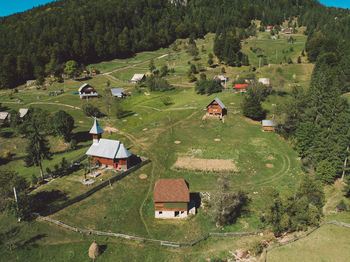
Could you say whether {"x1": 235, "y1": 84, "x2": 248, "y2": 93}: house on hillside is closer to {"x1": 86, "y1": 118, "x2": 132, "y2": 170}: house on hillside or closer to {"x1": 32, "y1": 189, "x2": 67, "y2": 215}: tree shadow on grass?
{"x1": 86, "y1": 118, "x2": 132, "y2": 170}: house on hillside

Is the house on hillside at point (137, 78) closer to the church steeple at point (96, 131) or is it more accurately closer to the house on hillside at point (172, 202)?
the church steeple at point (96, 131)

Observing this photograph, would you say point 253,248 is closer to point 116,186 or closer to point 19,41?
point 116,186

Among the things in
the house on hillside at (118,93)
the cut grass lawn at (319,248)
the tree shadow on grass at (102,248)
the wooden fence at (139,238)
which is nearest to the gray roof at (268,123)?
the cut grass lawn at (319,248)

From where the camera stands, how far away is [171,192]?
4488 cm

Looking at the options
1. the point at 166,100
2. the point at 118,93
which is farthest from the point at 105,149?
the point at 118,93

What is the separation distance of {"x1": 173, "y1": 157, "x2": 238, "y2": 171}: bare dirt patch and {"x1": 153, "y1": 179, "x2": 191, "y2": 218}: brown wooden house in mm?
12445

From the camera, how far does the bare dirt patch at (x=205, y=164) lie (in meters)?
57.0

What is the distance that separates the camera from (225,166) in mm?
57688

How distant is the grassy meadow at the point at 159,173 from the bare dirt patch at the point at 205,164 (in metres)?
1.32

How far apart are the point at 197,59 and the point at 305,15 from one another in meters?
105

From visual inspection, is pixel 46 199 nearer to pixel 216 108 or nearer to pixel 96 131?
pixel 96 131

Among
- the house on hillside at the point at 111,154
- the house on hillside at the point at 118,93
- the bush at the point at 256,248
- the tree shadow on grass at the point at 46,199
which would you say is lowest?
the bush at the point at 256,248

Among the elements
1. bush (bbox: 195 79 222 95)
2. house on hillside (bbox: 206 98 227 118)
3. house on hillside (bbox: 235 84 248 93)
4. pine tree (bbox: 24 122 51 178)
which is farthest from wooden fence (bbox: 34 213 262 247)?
bush (bbox: 195 79 222 95)

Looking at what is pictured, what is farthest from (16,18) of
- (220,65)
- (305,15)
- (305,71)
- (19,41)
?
(305,15)
